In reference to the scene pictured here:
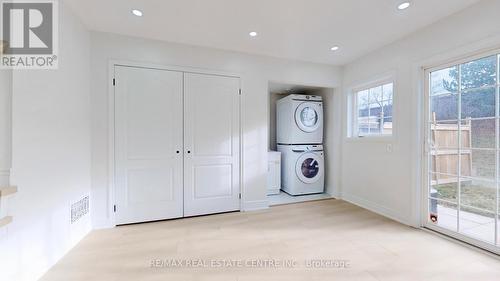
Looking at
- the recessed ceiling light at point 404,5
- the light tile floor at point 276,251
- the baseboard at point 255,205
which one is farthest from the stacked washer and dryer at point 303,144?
the recessed ceiling light at point 404,5

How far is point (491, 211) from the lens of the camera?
2041 mm

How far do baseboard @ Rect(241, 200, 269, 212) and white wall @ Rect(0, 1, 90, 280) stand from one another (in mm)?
1963

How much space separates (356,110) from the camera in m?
3.73

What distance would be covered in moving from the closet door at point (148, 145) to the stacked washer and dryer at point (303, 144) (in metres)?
2.02

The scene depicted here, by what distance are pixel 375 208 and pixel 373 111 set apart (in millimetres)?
1474

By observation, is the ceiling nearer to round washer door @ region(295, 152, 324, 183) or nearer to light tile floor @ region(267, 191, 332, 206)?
round washer door @ region(295, 152, 324, 183)

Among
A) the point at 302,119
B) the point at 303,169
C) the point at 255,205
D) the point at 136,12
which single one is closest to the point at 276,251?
the point at 255,205

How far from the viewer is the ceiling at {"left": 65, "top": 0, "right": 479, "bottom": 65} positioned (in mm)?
2078

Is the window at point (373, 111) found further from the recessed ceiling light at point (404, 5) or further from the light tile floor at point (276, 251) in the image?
the light tile floor at point (276, 251)

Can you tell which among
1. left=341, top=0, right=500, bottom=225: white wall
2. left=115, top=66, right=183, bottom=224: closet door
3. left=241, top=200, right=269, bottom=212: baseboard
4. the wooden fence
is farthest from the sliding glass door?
left=115, top=66, right=183, bottom=224: closet door

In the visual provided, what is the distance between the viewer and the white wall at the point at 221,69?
2.59 metres

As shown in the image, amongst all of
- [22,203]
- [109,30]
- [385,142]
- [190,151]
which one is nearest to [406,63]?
[385,142]

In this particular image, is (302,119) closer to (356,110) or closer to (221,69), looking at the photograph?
(356,110)

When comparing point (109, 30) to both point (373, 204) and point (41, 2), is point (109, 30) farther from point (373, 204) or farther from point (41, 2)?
point (373, 204)
